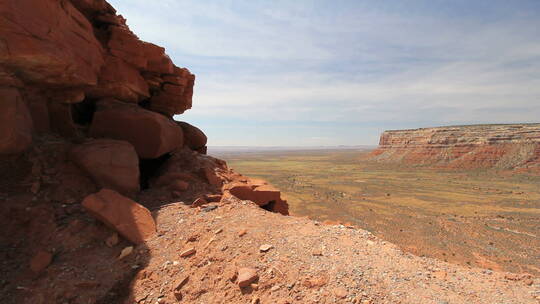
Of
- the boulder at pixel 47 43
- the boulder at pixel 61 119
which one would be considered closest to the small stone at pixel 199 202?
the boulder at pixel 61 119

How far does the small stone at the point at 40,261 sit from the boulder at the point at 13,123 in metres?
3.38

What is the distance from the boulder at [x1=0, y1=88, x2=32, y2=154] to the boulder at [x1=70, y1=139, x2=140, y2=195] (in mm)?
1167

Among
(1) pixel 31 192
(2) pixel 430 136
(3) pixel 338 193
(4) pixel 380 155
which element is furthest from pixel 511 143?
(1) pixel 31 192

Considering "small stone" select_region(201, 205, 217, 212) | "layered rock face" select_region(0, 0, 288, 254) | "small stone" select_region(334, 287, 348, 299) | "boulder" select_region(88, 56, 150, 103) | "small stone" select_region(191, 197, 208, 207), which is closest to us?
"small stone" select_region(334, 287, 348, 299)

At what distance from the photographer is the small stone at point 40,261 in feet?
16.7

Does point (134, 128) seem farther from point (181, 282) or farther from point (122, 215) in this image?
point (181, 282)

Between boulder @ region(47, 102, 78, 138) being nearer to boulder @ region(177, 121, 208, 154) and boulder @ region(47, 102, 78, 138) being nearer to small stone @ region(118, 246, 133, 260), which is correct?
boulder @ region(177, 121, 208, 154)

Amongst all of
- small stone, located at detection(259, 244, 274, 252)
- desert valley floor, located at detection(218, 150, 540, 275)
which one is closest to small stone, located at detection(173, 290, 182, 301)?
small stone, located at detection(259, 244, 274, 252)

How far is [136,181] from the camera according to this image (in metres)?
8.31

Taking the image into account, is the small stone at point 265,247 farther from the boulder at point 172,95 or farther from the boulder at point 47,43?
the boulder at point 172,95

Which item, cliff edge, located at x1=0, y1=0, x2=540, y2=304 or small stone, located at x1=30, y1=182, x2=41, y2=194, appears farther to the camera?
small stone, located at x1=30, y1=182, x2=41, y2=194

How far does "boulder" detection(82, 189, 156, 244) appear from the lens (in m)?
6.03

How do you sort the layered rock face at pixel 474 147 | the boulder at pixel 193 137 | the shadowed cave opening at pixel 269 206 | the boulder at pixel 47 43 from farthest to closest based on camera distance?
the layered rock face at pixel 474 147, the boulder at pixel 193 137, the shadowed cave opening at pixel 269 206, the boulder at pixel 47 43

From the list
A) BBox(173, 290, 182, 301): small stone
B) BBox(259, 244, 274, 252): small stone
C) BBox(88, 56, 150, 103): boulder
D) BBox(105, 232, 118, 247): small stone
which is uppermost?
BBox(88, 56, 150, 103): boulder
